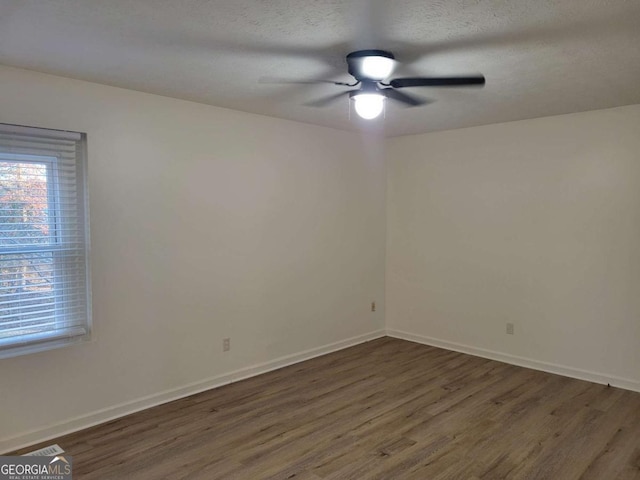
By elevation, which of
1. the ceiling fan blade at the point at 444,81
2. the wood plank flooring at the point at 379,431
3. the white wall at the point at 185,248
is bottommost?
the wood plank flooring at the point at 379,431

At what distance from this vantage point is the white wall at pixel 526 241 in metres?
3.98

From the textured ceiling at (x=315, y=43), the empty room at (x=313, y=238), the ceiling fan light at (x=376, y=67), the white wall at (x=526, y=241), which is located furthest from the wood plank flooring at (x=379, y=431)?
the textured ceiling at (x=315, y=43)

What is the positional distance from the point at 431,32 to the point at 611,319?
317cm

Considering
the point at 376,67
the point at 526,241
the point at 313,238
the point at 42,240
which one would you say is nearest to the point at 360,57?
→ the point at 376,67

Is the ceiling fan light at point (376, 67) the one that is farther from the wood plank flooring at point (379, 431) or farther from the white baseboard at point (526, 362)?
the white baseboard at point (526, 362)

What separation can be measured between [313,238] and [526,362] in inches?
95.7

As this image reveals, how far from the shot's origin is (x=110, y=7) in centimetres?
201

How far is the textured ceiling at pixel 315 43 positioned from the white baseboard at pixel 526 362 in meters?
2.38

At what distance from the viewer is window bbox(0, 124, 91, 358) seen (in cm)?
290

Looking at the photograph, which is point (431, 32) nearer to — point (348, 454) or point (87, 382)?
point (348, 454)

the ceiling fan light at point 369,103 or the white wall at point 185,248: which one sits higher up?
the ceiling fan light at point 369,103

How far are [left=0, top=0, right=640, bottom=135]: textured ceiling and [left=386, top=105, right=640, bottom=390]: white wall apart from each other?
0.73 metres

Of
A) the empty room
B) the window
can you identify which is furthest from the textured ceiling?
the window

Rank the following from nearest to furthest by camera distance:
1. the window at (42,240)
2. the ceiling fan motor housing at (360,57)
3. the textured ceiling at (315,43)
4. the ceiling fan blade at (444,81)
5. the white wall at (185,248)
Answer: the textured ceiling at (315,43) < the ceiling fan blade at (444,81) < the ceiling fan motor housing at (360,57) < the window at (42,240) < the white wall at (185,248)
